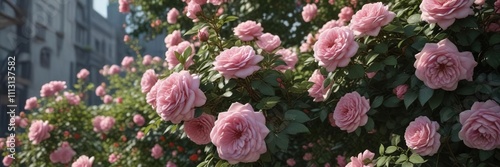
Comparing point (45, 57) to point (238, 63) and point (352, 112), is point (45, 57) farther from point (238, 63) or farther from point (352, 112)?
point (352, 112)

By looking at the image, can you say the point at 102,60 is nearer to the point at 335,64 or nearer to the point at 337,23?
the point at 337,23

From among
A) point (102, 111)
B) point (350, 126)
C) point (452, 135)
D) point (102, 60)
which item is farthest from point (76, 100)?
point (102, 60)

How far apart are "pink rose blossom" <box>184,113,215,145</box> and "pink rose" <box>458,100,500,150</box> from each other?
2.59 ft

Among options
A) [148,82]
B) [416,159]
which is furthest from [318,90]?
[148,82]

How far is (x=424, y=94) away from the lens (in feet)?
5.12

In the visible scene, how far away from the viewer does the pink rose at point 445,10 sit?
151 centimetres

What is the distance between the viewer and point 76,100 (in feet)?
13.6

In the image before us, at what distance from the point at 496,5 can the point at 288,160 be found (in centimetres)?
143

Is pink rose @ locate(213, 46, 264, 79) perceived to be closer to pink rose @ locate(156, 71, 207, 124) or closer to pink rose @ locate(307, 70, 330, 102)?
pink rose @ locate(156, 71, 207, 124)

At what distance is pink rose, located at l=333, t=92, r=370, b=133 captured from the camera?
1634mm

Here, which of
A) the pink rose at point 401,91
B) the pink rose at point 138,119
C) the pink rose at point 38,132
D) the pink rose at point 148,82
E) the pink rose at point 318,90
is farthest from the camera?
the pink rose at point 138,119

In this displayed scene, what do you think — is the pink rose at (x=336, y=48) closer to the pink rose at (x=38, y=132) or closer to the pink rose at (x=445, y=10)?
the pink rose at (x=445, y=10)

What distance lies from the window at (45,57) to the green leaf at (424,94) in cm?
666

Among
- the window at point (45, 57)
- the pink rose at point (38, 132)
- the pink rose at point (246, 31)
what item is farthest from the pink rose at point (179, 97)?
the window at point (45, 57)
